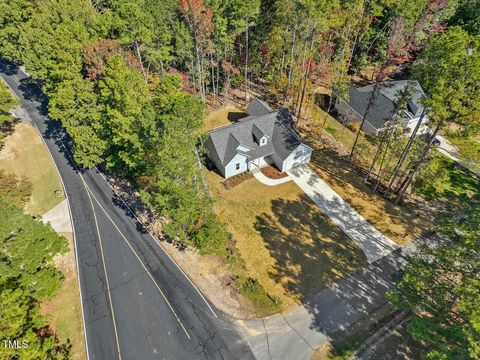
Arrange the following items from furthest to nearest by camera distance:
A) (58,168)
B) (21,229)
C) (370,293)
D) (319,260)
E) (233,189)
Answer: (58,168)
(233,189)
(319,260)
(370,293)
(21,229)

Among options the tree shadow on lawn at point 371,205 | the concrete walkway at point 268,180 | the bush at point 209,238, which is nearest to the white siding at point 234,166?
the concrete walkway at point 268,180

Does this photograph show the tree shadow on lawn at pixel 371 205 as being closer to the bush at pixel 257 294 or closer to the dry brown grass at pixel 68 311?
the bush at pixel 257 294

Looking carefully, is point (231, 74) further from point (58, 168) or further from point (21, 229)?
point (21, 229)

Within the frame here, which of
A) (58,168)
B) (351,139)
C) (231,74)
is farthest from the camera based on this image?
(231,74)

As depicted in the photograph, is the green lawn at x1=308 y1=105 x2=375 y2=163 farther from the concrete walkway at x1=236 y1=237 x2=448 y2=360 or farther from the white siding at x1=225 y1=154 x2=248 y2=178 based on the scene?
Answer: the concrete walkway at x1=236 y1=237 x2=448 y2=360

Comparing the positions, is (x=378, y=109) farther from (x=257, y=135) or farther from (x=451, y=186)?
(x=257, y=135)

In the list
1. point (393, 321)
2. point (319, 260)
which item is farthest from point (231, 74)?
point (393, 321)
